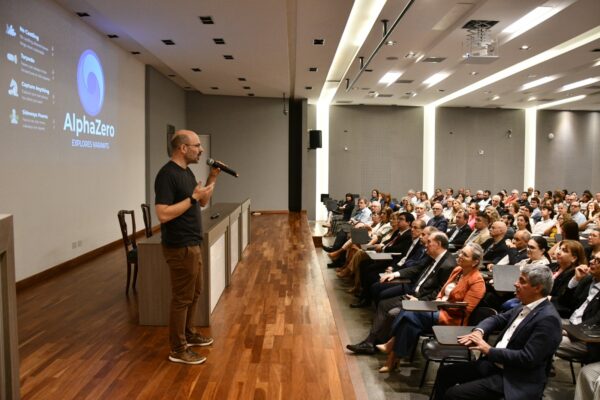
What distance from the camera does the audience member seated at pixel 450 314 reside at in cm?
368

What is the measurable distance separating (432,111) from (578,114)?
5520mm

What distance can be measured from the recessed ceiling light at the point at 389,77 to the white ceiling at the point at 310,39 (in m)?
0.23

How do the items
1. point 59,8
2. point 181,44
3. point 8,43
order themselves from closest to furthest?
point 8,43 → point 59,8 → point 181,44

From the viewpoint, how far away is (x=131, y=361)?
345 cm

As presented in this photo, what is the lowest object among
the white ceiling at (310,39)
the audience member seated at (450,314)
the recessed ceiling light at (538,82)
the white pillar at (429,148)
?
the audience member seated at (450,314)

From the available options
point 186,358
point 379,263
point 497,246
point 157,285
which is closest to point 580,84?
point 497,246

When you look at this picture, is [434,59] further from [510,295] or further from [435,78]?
[510,295]

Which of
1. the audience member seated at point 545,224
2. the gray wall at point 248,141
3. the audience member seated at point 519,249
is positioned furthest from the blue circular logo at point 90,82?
the audience member seated at point 545,224

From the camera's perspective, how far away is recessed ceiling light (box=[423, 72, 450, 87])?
452 inches

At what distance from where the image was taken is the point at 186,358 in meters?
3.38

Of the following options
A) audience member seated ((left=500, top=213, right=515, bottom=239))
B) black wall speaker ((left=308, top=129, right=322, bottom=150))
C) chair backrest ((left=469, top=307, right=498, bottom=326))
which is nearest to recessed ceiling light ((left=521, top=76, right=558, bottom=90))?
audience member seated ((left=500, top=213, right=515, bottom=239))

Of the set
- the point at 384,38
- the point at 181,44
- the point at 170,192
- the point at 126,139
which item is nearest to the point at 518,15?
the point at 384,38

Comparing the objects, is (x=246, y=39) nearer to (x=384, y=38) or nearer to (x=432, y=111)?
(x=384, y=38)

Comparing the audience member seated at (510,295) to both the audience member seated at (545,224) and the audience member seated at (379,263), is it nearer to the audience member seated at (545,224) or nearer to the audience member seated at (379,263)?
the audience member seated at (379,263)
